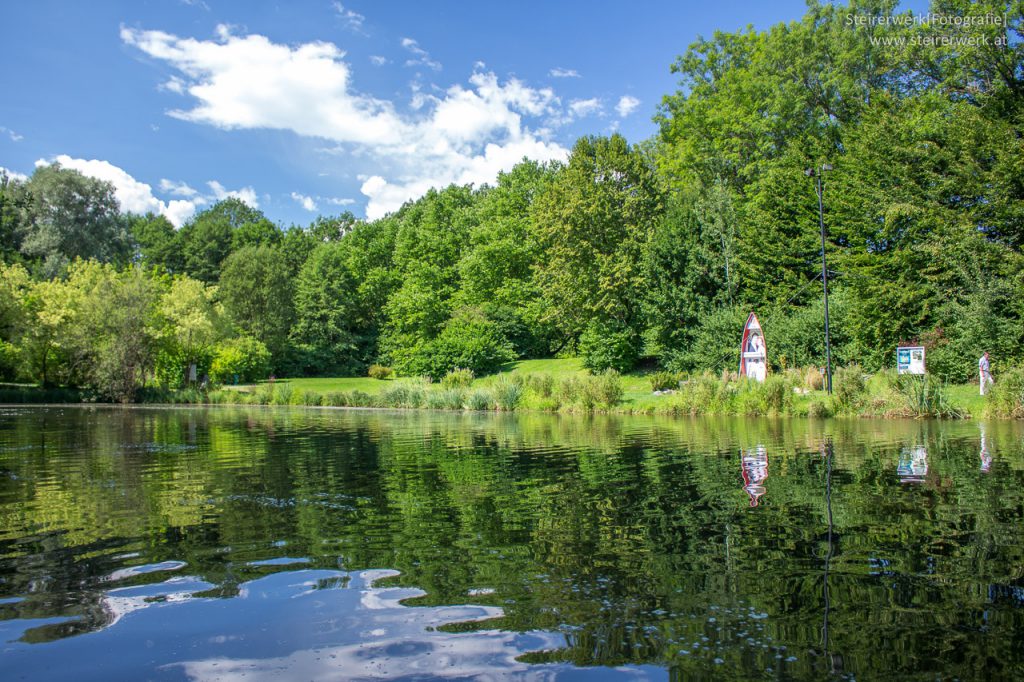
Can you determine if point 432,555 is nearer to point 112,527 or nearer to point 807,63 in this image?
point 112,527

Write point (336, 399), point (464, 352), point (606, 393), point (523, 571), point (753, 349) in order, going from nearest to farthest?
1. point (523, 571)
2. point (606, 393)
3. point (753, 349)
4. point (336, 399)
5. point (464, 352)

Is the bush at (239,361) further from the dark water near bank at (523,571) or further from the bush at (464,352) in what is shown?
the dark water near bank at (523,571)

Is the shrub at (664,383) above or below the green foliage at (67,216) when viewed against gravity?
below

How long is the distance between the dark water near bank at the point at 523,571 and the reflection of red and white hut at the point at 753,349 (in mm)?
20675

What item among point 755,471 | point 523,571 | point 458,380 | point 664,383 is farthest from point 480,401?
point 523,571

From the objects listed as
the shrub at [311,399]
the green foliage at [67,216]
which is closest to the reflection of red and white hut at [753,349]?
the shrub at [311,399]

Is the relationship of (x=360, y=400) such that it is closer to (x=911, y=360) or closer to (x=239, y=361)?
(x=239, y=361)

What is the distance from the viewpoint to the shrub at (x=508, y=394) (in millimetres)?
34500

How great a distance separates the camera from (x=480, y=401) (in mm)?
35344

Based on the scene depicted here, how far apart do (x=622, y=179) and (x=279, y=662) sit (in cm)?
4706

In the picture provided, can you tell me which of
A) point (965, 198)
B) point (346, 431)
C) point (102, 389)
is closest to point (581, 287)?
point (965, 198)

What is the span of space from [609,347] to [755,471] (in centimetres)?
3228

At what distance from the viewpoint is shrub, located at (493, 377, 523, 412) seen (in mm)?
34500

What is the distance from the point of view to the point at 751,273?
125 feet
